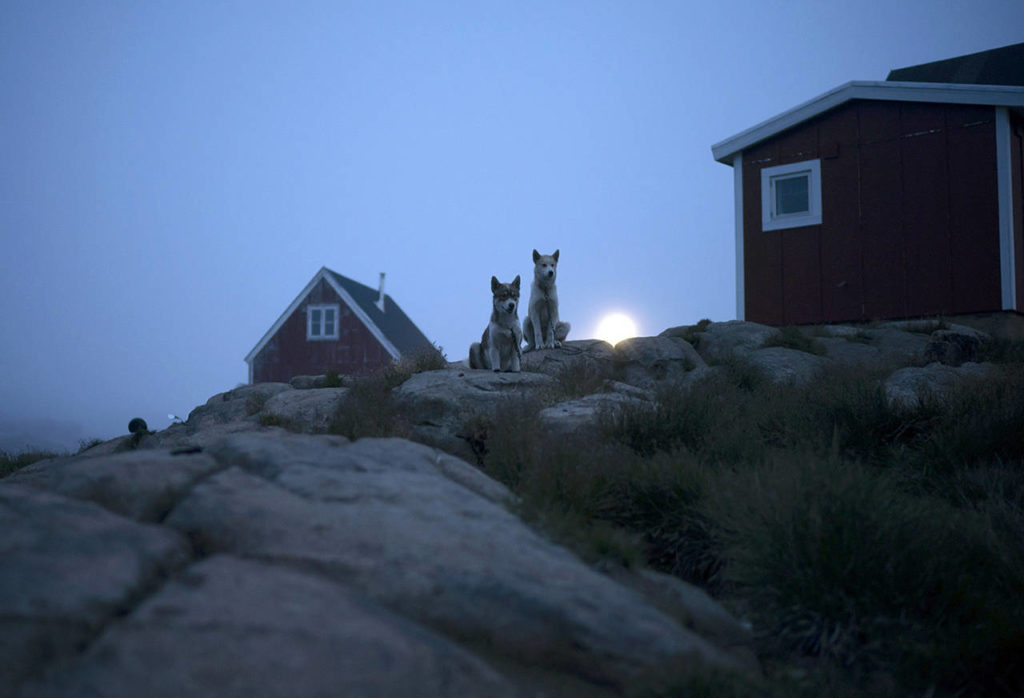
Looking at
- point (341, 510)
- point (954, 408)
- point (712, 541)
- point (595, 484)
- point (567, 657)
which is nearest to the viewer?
point (567, 657)

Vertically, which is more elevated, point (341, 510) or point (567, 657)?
point (341, 510)

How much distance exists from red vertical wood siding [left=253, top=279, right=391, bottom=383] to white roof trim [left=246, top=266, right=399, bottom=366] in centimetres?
12

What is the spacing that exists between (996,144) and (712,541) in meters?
14.0

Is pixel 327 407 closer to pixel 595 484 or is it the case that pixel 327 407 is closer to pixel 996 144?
pixel 595 484

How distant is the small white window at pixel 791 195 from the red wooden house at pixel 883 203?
2 cm

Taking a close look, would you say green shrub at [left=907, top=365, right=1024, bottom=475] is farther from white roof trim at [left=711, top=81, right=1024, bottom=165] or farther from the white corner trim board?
white roof trim at [left=711, top=81, right=1024, bottom=165]

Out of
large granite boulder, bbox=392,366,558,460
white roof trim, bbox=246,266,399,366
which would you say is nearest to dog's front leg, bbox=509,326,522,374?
large granite boulder, bbox=392,366,558,460

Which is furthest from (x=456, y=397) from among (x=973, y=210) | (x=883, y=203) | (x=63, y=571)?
(x=973, y=210)

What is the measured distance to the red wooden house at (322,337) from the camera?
90.8ft

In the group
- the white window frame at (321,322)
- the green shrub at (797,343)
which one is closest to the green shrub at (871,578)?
the green shrub at (797,343)

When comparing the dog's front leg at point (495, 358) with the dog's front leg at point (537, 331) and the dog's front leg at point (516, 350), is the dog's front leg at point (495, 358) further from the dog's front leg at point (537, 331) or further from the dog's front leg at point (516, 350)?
the dog's front leg at point (537, 331)

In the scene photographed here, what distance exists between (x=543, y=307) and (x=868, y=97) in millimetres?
9664

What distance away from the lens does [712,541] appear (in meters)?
4.12

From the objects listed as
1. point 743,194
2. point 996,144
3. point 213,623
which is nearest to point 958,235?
point 996,144
